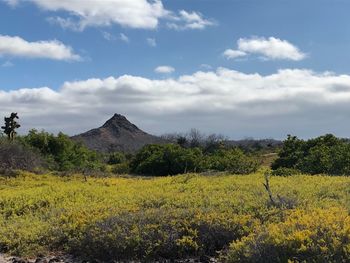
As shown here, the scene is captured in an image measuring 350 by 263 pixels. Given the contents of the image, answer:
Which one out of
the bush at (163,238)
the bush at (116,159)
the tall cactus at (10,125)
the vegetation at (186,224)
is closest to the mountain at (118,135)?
the bush at (116,159)

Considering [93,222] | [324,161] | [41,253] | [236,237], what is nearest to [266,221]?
[236,237]

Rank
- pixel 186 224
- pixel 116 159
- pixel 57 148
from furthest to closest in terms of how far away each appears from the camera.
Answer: pixel 116 159
pixel 57 148
pixel 186 224

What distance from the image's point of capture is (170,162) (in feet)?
119

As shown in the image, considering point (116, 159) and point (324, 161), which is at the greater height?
point (324, 161)

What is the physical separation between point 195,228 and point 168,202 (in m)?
3.22

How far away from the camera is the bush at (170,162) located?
3528cm

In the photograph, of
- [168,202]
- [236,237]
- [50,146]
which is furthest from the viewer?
[50,146]

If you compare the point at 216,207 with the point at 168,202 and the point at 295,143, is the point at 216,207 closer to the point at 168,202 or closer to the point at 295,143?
the point at 168,202

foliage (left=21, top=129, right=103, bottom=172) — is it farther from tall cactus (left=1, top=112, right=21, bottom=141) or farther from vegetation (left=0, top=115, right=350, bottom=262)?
vegetation (left=0, top=115, right=350, bottom=262)

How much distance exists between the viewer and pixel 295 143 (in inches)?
1194

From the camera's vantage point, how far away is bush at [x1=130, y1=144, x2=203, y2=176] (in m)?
35.3

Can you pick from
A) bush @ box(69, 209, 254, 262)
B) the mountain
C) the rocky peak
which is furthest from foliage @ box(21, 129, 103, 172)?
the rocky peak

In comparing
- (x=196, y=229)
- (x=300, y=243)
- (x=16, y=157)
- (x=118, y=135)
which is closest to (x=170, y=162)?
(x=16, y=157)

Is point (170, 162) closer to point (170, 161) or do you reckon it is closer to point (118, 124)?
point (170, 161)
